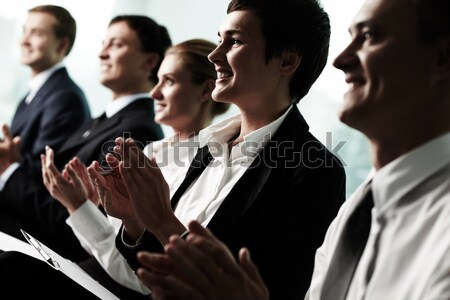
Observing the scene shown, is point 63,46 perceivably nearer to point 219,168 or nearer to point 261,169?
point 219,168

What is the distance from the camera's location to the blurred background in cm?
238

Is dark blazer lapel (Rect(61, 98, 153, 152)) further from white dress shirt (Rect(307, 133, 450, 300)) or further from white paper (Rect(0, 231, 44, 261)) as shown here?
white dress shirt (Rect(307, 133, 450, 300))

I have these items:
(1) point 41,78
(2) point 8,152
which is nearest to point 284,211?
(2) point 8,152

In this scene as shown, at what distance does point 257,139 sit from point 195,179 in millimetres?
223

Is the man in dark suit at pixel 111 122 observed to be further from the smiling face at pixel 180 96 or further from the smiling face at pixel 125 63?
the smiling face at pixel 180 96

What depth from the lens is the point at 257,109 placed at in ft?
5.07

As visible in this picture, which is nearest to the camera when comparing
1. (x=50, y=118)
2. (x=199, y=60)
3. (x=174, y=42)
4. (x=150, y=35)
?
(x=199, y=60)

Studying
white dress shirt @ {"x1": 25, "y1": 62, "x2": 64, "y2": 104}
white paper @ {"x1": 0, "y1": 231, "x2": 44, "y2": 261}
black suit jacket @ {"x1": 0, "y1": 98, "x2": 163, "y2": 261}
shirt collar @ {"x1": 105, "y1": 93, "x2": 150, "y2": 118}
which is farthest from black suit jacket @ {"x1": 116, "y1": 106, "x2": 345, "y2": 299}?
white dress shirt @ {"x1": 25, "y1": 62, "x2": 64, "y2": 104}

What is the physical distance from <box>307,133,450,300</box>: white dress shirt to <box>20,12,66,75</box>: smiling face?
244 centimetres

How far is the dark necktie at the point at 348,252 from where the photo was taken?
38.9 inches

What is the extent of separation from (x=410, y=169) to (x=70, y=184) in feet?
4.04

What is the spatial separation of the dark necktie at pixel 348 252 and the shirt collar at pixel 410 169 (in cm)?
7

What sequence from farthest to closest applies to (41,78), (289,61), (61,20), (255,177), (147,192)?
1. (61,20)
2. (41,78)
3. (289,61)
4. (255,177)
5. (147,192)

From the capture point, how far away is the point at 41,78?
303 cm
